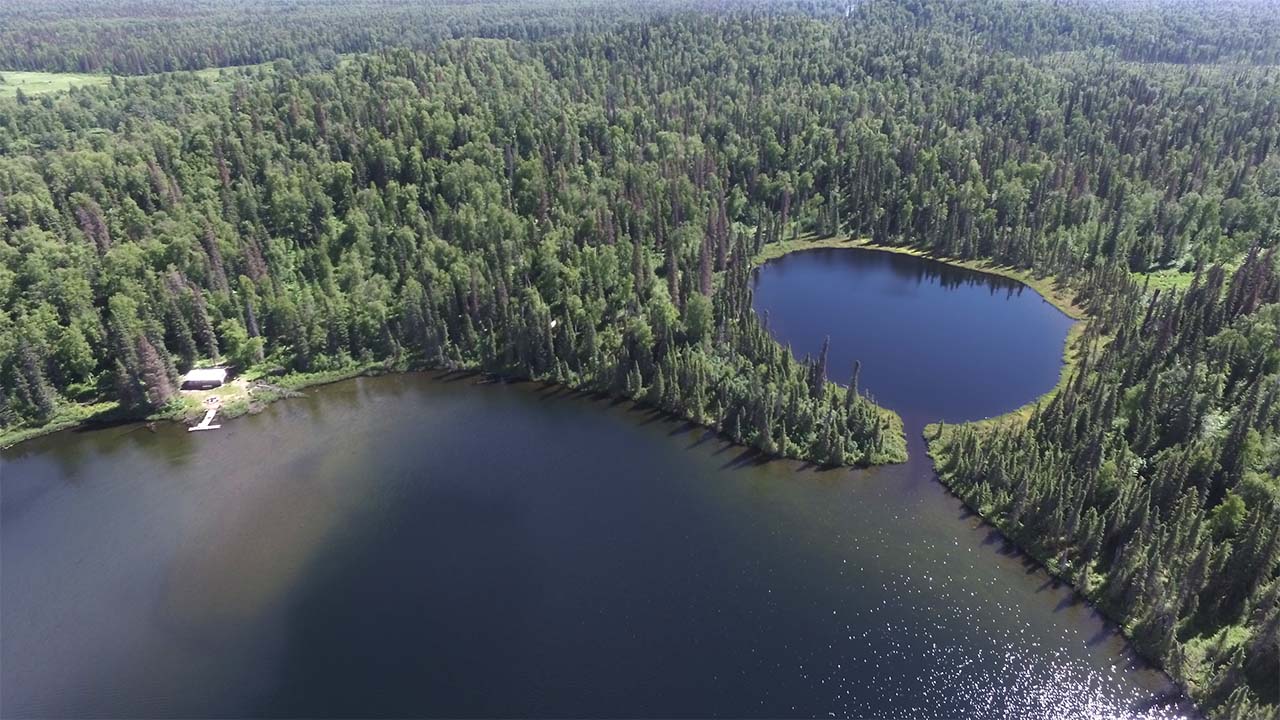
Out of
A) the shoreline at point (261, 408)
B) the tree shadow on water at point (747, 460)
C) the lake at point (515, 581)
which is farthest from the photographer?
the shoreline at point (261, 408)

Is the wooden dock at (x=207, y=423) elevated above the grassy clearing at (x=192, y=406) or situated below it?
below

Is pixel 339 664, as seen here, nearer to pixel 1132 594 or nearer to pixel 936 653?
pixel 936 653

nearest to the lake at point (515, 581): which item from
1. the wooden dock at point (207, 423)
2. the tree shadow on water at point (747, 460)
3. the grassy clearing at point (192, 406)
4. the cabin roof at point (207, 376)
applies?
the tree shadow on water at point (747, 460)

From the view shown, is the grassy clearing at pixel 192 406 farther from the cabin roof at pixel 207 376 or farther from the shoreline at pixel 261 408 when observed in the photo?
the cabin roof at pixel 207 376

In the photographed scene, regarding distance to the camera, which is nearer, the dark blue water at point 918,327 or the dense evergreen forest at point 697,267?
the dense evergreen forest at point 697,267

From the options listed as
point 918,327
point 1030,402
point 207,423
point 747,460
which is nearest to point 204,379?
point 207,423

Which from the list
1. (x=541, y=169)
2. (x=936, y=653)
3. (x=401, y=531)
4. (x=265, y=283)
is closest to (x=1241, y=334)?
(x=936, y=653)
